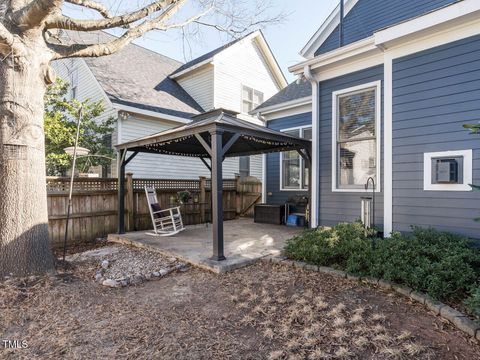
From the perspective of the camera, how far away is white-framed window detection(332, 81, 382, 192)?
4.79 m

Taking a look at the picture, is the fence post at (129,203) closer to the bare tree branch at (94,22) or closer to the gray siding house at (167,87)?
the gray siding house at (167,87)

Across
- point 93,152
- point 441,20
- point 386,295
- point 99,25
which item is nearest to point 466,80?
point 441,20

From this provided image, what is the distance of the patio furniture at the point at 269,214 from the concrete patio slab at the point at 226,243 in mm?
522

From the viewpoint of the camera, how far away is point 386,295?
3.12 metres

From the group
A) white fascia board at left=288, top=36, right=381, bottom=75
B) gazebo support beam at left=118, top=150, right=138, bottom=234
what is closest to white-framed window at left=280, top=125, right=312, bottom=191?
white fascia board at left=288, top=36, right=381, bottom=75

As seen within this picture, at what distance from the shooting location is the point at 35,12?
349 cm

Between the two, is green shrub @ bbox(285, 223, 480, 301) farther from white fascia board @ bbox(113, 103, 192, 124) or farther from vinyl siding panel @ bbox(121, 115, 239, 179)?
white fascia board @ bbox(113, 103, 192, 124)

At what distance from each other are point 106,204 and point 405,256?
5.99m

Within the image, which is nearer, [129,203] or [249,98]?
[129,203]

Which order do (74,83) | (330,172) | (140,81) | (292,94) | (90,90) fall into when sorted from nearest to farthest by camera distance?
1. (330,172)
2. (292,94)
3. (90,90)
4. (140,81)
5. (74,83)

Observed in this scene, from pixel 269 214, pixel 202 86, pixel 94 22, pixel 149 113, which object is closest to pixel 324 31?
pixel 269 214

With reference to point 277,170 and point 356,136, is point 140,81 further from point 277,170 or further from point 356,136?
point 356,136

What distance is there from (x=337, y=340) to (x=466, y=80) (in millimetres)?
3723

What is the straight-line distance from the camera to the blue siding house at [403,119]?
379 centimetres
